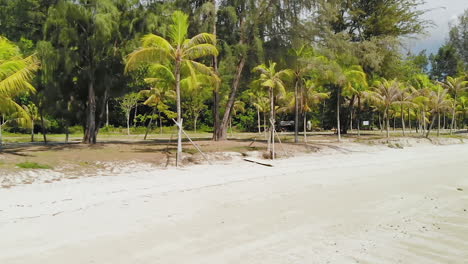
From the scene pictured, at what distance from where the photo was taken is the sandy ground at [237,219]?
671cm

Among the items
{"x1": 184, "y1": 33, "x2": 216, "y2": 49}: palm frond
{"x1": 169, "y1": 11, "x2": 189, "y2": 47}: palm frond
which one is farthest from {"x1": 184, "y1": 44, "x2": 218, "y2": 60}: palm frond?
{"x1": 169, "y1": 11, "x2": 189, "y2": 47}: palm frond

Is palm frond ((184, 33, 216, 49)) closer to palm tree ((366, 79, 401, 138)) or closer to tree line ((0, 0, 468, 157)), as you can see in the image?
tree line ((0, 0, 468, 157))

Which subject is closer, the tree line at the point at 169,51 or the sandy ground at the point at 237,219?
the sandy ground at the point at 237,219

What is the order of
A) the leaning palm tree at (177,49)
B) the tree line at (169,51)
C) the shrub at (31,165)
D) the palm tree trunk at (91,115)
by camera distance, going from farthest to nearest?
1. the palm tree trunk at (91,115)
2. the tree line at (169,51)
3. the leaning palm tree at (177,49)
4. the shrub at (31,165)

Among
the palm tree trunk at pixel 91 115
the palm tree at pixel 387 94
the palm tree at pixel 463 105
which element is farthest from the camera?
the palm tree at pixel 463 105

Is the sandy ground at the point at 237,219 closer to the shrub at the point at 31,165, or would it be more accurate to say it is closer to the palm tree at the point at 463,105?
the shrub at the point at 31,165

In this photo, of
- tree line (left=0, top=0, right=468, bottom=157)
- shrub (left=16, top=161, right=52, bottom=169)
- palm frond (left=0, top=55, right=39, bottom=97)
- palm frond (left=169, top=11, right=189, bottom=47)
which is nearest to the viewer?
shrub (left=16, top=161, right=52, bottom=169)

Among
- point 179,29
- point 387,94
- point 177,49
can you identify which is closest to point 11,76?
point 177,49

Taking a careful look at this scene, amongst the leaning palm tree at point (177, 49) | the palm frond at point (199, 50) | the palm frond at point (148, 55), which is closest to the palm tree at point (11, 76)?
the palm frond at point (148, 55)

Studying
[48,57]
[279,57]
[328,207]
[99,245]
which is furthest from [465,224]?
[48,57]

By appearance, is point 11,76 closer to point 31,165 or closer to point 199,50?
point 31,165

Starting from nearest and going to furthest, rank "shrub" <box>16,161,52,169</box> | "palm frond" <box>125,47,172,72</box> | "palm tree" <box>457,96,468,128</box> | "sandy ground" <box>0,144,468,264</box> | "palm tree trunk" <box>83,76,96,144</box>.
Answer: "sandy ground" <box>0,144,468,264</box> < "shrub" <box>16,161,52,169</box> < "palm frond" <box>125,47,172,72</box> < "palm tree trunk" <box>83,76,96,144</box> < "palm tree" <box>457,96,468,128</box>

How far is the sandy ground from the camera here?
6.71 meters

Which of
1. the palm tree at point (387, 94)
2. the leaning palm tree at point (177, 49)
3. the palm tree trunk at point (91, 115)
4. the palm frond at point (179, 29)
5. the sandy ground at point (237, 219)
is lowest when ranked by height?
the sandy ground at point (237, 219)
